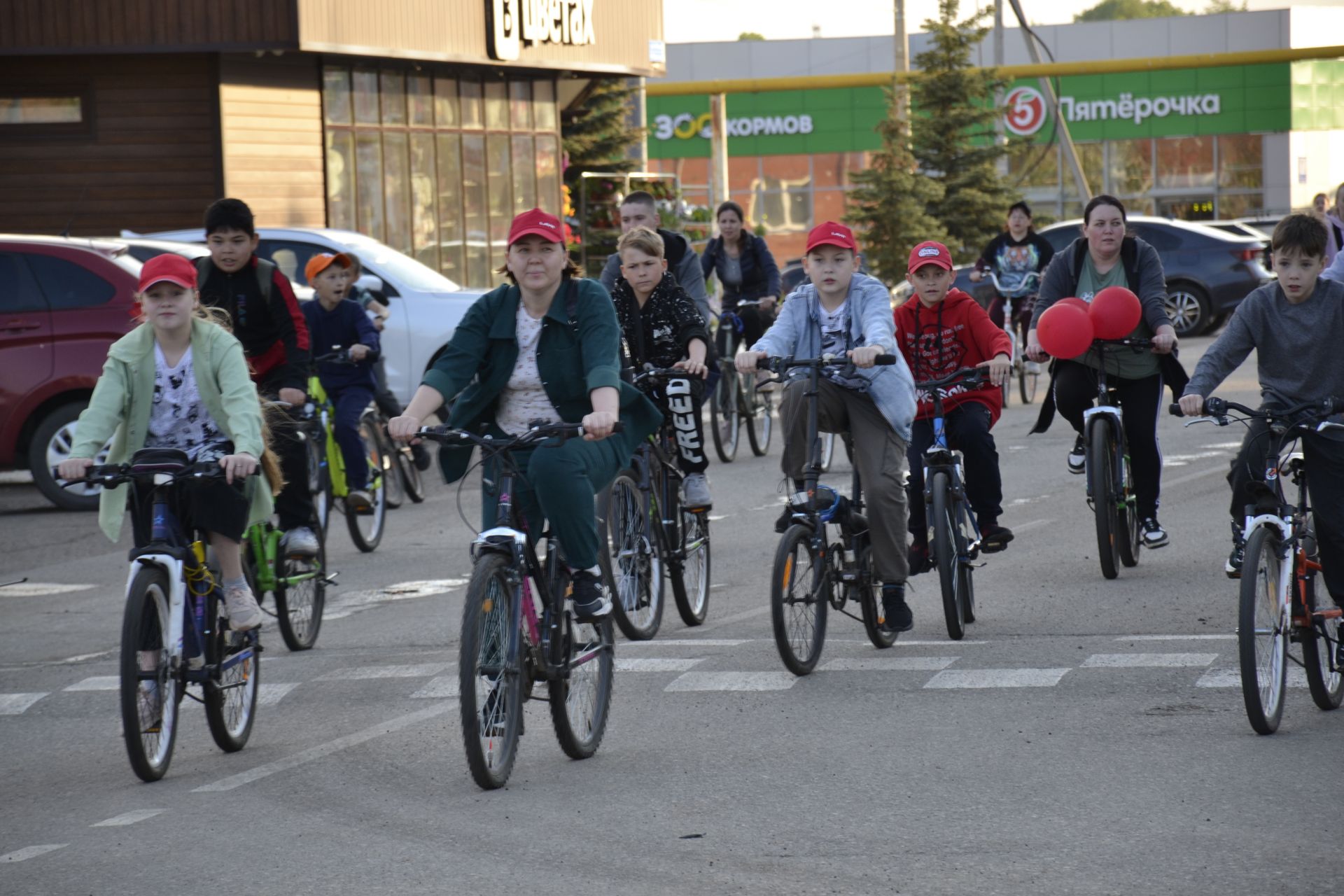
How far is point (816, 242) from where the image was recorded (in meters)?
8.13

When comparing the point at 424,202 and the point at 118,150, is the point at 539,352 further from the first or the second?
the point at 424,202

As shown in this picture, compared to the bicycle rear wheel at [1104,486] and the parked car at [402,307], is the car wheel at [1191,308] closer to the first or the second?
the parked car at [402,307]

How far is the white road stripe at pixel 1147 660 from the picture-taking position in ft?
25.7

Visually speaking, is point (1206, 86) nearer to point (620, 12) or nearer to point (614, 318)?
point (620, 12)

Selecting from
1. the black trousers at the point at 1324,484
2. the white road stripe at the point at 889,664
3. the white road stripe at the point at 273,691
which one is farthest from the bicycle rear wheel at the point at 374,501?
the black trousers at the point at 1324,484

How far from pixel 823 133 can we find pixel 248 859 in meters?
57.4

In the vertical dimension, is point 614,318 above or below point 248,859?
above

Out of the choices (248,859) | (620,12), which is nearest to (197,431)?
(248,859)

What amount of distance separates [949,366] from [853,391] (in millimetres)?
1011

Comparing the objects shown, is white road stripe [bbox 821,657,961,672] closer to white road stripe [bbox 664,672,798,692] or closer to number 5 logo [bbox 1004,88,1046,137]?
white road stripe [bbox 664,672,798,692]

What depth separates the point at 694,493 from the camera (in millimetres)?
9359

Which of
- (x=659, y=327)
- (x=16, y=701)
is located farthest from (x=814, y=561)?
(x=16, y=701)

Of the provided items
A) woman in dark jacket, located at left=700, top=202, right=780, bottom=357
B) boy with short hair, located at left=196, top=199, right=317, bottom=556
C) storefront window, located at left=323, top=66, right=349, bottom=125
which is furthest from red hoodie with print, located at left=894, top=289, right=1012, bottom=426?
storefront window, located at left=323, top=66, right=349, bottom=125

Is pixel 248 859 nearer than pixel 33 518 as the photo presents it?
Yes
